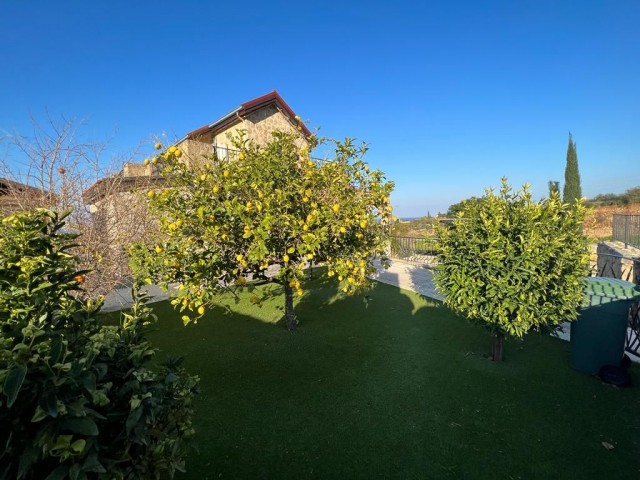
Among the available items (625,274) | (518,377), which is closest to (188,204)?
(518,377)

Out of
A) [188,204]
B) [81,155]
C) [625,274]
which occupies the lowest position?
[625,274]

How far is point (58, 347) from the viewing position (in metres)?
1.19

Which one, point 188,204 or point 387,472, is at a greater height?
point 188,204

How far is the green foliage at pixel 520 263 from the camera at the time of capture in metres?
4.15

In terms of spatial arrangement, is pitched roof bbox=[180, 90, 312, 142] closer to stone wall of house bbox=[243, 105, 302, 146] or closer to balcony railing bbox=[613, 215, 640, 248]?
stone wall of house bbox=[243, 105, 302, 146]

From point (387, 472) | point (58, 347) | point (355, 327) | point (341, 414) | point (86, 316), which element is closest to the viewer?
→ point (58, 347)

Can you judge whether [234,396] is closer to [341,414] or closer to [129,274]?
[341,414]

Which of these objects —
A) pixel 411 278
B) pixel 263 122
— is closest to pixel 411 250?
pixel 411 278

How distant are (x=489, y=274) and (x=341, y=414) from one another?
2769mm

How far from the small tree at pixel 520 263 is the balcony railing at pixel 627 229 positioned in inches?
443

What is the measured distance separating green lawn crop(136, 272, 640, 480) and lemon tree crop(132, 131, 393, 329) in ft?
4.52

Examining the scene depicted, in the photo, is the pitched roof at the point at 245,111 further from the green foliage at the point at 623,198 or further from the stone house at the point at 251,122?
the green foliage at the point at 623,198

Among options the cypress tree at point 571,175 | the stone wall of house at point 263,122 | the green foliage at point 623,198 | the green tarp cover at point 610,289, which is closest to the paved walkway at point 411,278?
the green tarp cover at point 610,289

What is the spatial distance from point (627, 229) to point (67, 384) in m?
18.0
